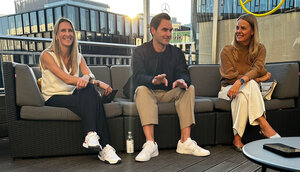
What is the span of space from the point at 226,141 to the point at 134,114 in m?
0.91

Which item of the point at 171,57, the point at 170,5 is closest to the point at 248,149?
the point at 171,57

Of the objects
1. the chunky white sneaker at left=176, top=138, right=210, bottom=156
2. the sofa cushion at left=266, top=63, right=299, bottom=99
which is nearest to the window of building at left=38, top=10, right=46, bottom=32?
the chunky white sneaker at left=176, top=138, right=210, bottom=156

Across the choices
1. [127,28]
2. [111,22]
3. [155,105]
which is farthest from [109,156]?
[111,22]

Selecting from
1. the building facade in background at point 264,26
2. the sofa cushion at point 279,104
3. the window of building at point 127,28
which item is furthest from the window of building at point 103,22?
the sofa cushion at point 279,104

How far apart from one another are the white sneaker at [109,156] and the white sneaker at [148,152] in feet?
0.51

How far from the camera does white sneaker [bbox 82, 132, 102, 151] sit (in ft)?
5.27

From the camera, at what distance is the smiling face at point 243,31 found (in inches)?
83.3

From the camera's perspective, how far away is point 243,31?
212cm

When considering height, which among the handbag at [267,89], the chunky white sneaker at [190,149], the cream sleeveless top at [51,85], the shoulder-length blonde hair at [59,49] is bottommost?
the chunky white sneaker at [190,149]

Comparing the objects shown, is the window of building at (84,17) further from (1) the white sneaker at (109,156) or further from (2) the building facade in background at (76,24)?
(1) the white sneaker at (109,156)

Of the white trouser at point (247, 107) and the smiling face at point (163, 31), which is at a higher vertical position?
the smiling face at point (163, 31)

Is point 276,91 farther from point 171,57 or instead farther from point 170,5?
point 170,5

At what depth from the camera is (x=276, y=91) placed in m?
2.15

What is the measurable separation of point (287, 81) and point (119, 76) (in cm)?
174
